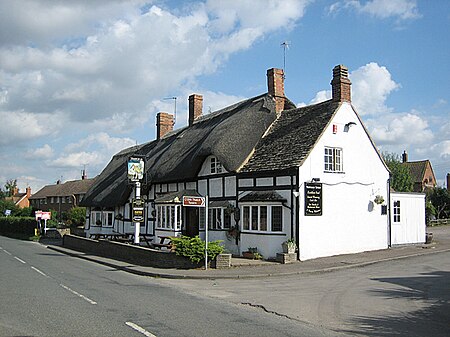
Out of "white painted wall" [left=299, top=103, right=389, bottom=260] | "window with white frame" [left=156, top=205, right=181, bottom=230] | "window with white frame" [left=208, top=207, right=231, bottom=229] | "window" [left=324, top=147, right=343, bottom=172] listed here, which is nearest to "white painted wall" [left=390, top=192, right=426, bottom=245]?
"white painted wall" [left=299, top=103, right=389, bottom=260]

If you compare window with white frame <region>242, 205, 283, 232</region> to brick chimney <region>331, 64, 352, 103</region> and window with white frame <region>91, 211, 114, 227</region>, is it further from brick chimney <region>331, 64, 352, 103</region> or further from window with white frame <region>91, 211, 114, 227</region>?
window with white frame <region>91, 211, 114, 227</region>

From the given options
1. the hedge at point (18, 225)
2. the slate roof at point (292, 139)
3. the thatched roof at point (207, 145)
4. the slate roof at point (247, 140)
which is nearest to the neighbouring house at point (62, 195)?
the hedge at point (18, 225)

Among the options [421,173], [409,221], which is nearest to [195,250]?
[409,221]

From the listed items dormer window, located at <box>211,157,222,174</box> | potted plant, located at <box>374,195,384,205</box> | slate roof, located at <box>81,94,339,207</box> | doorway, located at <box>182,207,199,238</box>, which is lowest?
doorway, located at <box>182,207,199,238</box>

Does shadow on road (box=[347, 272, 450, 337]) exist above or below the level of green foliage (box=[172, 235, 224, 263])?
below

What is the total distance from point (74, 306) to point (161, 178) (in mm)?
18667

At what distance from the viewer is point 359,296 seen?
13273mm

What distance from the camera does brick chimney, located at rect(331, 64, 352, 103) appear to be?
23.9 meters

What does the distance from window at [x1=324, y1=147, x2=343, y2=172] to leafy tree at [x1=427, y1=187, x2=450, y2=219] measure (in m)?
36.7

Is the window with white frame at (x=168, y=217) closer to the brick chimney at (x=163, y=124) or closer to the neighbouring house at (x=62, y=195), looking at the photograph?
the brick chimney at (x=163, y=124)

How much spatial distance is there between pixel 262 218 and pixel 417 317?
39.6ft

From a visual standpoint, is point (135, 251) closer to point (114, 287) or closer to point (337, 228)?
point (114, 287)

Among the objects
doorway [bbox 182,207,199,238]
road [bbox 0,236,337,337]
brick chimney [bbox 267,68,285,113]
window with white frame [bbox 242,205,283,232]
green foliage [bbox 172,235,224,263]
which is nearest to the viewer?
road [bbox 0,236,337,337]

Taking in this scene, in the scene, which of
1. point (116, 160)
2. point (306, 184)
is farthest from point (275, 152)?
point (116, 160)
